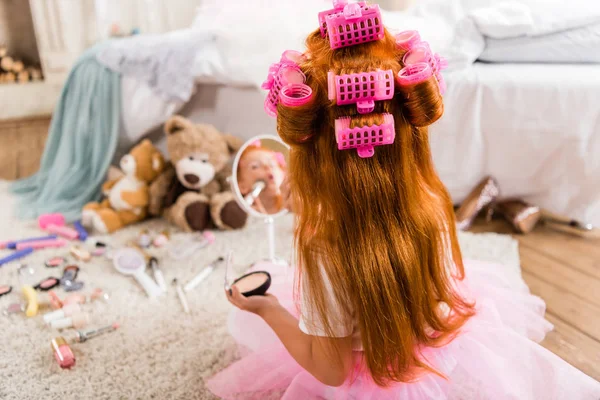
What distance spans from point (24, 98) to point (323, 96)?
2.76 metres

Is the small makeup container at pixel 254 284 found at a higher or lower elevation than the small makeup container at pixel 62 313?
higher

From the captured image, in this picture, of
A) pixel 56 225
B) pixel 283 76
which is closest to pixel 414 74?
pixel 283 76

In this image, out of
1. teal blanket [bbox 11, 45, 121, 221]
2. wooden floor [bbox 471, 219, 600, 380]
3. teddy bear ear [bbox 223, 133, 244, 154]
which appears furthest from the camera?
teal blanket [bbox 11, 45, 121, 221]

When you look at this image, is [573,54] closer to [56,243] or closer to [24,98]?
[56,243]

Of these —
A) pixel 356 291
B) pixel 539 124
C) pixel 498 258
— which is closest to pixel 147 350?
pixel 356 291

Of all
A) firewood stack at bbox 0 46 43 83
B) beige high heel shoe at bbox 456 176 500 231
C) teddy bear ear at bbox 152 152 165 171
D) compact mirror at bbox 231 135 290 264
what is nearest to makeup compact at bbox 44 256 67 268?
teddy bear ear at bbox 152 152 165 171

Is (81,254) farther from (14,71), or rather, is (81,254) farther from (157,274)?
(14,71)

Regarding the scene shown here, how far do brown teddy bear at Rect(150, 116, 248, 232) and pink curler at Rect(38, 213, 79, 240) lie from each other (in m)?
0.25

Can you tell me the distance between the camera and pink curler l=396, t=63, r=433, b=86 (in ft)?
1.70

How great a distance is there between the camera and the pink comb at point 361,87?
51cm

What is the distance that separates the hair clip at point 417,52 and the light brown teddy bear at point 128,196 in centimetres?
101

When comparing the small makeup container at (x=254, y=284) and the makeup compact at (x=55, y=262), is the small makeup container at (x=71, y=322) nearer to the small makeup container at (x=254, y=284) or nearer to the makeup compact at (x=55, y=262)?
the makeup compact at (x=55, y=262)

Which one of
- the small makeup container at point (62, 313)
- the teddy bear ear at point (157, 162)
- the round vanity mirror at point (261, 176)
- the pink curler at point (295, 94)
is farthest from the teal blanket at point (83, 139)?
the pink curler at point (295, 94)

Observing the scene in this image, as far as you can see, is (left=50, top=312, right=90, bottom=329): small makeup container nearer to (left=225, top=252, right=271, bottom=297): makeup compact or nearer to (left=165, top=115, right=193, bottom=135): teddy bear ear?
(left=225, top=252, right=271, bottom=297): makeup compact
